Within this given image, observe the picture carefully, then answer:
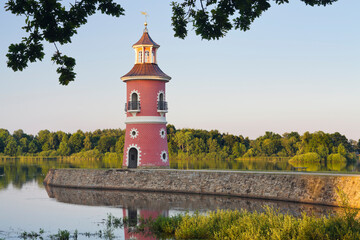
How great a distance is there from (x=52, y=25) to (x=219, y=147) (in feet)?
317

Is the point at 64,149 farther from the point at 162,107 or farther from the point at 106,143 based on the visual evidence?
the point at 162,107

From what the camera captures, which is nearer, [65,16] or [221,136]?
[65,16]

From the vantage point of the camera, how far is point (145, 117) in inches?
1618

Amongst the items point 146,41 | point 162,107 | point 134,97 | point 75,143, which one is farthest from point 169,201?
point 75,143

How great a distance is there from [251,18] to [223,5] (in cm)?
95

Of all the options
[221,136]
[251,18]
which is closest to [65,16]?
[251,18]

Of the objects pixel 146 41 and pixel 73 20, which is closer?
pixel 73 20

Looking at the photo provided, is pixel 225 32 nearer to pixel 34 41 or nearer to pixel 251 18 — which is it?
pixel 251 18

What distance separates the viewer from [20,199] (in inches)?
1371

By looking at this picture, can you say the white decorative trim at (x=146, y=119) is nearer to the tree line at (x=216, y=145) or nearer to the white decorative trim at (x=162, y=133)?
the white decorative trim at (x=162, y=133)

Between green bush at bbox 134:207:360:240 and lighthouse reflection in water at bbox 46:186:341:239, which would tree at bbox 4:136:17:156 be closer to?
lighthouse reflection in water at bbox 46:186:341:239

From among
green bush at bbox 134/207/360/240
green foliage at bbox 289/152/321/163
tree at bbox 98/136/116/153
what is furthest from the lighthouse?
tree at bbox 98/136/116/153

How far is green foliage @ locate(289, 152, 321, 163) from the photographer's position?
8581cm

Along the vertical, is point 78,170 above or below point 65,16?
below
